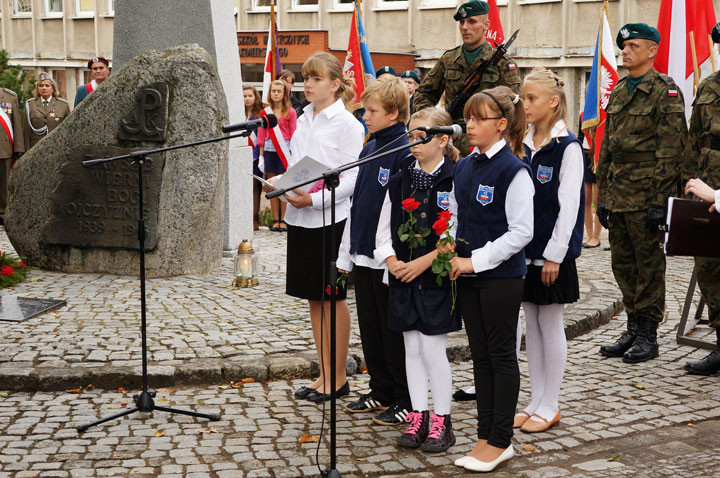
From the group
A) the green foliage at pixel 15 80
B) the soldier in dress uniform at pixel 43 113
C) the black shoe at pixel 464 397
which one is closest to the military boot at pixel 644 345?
the black shoe at pixel 464 397

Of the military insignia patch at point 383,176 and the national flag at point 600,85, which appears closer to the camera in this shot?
the military insignia patch at point 383,176

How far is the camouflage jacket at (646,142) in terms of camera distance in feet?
21.6

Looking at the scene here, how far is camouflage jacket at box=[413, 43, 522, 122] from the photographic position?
7137 mm

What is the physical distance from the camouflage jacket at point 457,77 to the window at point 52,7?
29.6 metres

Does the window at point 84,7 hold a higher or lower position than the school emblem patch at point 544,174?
higher

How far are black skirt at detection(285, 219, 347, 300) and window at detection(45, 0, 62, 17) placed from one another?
31205 mm

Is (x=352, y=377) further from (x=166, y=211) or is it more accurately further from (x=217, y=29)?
(x=217, y=29)

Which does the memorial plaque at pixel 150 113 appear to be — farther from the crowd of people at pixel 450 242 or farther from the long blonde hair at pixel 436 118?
the long blonde hair at pixel 436 118

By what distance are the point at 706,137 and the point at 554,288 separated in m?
2.03

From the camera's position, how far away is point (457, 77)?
7.27m

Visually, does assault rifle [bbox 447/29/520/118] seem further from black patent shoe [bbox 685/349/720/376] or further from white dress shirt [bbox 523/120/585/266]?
black patent shoe [bbox 685/349/720/376]

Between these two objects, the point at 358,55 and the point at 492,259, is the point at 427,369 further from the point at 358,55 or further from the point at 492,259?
the point at 358,55

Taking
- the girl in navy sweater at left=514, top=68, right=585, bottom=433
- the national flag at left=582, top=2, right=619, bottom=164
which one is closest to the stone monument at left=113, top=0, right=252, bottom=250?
the national flag at left=582, top=2, right=619, bottom=164

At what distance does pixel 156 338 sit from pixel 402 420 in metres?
2.37
